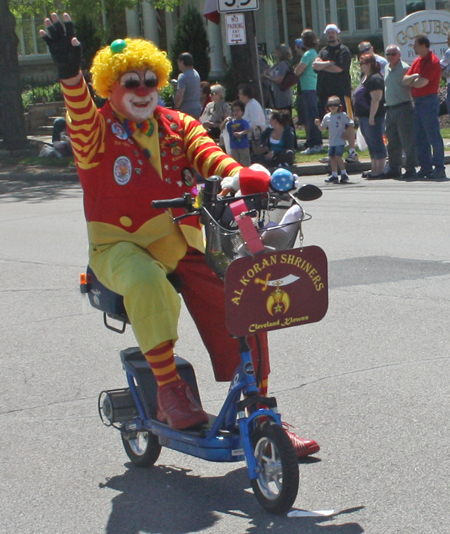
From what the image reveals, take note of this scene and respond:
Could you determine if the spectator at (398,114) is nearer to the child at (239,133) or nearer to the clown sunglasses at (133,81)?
the child at (239,133)

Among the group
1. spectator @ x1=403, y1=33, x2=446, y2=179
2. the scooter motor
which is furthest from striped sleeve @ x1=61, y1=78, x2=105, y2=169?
spectator @ x1=403, y1=33, x2=446, y2=179

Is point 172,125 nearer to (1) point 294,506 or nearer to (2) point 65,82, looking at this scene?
(2) point 65,82

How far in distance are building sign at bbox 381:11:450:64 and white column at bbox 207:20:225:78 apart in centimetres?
1262

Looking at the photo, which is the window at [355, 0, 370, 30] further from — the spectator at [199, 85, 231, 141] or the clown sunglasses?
the clown sunglasses

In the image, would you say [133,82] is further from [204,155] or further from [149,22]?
[149,22]

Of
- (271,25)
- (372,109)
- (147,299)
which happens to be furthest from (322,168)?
(271,25)

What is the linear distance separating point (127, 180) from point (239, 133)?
984cm

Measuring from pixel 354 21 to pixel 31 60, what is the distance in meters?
12.9

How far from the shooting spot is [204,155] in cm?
416

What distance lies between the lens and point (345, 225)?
10.2 meters

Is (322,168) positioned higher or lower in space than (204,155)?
lower

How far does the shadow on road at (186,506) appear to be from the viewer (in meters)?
3.45

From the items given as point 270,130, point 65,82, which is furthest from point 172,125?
point 270,130

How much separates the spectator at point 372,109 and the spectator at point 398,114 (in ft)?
0.41
